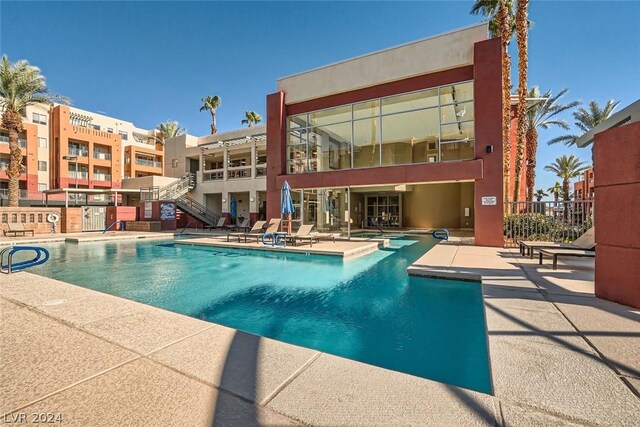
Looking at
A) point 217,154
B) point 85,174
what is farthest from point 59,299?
point 85,174

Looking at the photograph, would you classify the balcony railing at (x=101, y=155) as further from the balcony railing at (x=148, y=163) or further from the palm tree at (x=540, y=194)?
the palm tree at (x=540, y=194)

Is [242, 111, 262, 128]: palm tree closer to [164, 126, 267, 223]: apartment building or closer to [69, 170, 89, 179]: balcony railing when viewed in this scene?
[164, 126, 267, 223]: apartment building

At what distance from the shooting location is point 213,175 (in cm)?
2944

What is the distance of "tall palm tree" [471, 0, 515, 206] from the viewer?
14805 millimetres

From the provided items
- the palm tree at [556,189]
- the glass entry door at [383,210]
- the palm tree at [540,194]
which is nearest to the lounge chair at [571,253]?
the glass entry door at [383,210]

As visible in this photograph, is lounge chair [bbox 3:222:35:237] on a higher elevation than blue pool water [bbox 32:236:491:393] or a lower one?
higher

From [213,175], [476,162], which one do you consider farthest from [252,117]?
[476,162]

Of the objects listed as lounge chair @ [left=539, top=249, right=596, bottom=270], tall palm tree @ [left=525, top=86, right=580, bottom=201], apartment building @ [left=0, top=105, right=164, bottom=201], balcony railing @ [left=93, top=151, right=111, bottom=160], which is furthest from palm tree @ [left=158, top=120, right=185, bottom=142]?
lounge chair @ [left=539, top=249, right=596, bottom=270]

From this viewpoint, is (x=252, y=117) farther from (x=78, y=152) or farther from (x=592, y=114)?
(x=592, y=114)

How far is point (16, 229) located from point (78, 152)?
2242 centimetres

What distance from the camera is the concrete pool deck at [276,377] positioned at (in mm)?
1891

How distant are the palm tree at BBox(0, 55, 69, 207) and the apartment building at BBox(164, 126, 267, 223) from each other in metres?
11.3

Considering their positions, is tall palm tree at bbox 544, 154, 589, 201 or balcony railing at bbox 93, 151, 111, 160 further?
balcony railing at bbox 93, 151, 111, 160

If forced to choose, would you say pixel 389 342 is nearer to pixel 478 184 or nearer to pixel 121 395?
pixel 121 395
